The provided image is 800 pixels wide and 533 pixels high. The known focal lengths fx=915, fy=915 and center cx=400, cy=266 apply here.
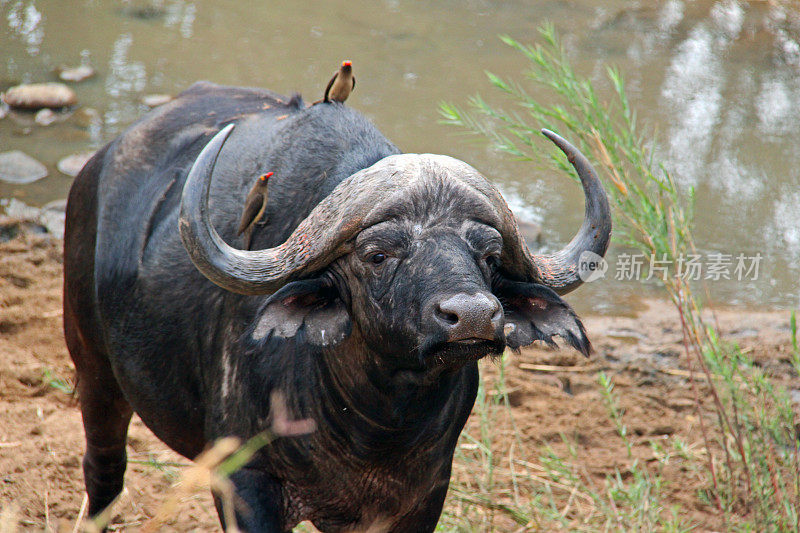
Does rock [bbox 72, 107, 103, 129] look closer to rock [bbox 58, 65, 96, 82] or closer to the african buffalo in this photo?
rock [bbox 58, 65, 96, 82]

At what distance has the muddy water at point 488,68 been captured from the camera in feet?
24.9

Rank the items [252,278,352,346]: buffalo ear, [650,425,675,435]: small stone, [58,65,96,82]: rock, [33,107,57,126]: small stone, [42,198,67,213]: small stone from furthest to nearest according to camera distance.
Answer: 1. [58,65,96,82]: rock
2. [33,107,57,126]: small stone
3. [42,198,67,213]: small stone
4. [650,425,675,435]: small stone
5. [252,278,352,346]: buffalo ear

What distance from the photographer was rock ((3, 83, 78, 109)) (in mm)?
8188

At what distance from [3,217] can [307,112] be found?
4.01 m

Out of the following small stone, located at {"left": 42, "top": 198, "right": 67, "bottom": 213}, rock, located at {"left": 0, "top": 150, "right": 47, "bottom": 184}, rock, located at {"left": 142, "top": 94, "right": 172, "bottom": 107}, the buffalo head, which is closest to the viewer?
the buffalo head

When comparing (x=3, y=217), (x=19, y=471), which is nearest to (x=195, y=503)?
(x=19, y=471)

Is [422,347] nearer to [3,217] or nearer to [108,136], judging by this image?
[3,217]

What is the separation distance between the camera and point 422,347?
245 cm

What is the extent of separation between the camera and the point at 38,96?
27.0 ft

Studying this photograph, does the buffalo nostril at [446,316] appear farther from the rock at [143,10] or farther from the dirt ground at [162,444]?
the rock at [143,10]

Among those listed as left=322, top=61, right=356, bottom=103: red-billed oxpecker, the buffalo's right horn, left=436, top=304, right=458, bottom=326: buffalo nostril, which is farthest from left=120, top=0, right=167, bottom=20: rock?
left=436, top=304, right=458, bottom=326: buffalo nostril

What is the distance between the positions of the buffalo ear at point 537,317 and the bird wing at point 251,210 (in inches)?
32.7

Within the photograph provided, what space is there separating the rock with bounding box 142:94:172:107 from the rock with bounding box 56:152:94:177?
3.72 ft

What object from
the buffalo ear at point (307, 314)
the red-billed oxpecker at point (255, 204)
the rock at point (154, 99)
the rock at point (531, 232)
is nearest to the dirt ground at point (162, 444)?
the rock at point (531, 232)
